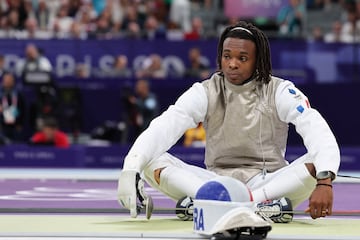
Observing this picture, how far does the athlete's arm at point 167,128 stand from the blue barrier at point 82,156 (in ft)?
29.4

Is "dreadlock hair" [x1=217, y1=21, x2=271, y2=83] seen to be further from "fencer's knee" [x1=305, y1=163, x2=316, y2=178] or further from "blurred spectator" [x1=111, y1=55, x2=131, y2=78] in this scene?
"blurred spectator" [x1=111, y1=55, x2=131, y2=78]

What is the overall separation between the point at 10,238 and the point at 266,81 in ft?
7.26

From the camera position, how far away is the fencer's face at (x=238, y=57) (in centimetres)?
687

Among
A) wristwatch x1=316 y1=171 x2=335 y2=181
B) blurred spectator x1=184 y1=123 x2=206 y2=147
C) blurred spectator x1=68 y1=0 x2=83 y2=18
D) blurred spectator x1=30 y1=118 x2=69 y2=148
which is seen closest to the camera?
wristwatch x1=316 y1=171 x2=335 y2=181

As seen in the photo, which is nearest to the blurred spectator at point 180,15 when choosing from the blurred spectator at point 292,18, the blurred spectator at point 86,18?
the blurred spectator at point 86,18

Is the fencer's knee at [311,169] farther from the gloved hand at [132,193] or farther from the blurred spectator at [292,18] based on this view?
the blurred spectator at [292,18]

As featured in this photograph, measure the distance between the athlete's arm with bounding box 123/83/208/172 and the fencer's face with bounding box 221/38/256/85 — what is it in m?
0.27

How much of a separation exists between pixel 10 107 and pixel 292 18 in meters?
5.81

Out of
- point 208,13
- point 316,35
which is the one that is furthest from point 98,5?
point 316,35

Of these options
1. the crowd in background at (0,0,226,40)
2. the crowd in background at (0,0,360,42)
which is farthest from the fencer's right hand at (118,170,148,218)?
the crowd in background at (0,0,226,40)

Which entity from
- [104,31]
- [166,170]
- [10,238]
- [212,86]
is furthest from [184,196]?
[104,31]

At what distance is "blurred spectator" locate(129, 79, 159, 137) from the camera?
18.1 m

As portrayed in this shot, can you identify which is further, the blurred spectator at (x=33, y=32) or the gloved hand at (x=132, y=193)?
the blurred spectator at (x=33, y=32)

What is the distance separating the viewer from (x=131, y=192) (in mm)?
6227
